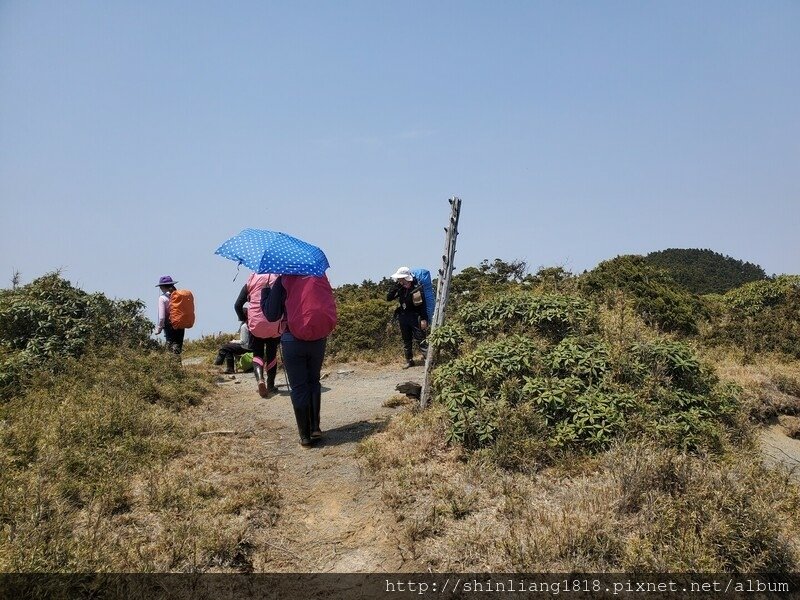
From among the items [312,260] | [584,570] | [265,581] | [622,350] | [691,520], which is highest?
[312,260]

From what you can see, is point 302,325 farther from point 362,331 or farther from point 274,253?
point 362,331

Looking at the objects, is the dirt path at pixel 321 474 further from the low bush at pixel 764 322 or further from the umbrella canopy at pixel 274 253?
the low bush at pixel 764 322

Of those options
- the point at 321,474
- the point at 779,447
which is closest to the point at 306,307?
the point at 321,474

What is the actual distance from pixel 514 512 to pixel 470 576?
31.3 inches

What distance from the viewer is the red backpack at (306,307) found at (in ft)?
20.9

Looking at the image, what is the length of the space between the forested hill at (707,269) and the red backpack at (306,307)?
68.8ft

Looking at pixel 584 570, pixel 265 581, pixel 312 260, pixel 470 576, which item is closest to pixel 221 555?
pixel 265 581

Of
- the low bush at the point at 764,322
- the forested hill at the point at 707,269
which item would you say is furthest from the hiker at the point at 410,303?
the forested hill at the point at 707,269

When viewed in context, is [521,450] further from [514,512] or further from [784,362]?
[784,362]

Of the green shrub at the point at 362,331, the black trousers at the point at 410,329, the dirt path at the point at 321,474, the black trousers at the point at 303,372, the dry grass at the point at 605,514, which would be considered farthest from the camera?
the green shrub at the point at 362,331

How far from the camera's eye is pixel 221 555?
4.17 meters

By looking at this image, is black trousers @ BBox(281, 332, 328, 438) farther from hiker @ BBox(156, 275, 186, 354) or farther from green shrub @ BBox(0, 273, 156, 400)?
hiker @ BBox(156, 275, 186, 354)

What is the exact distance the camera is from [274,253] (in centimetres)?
617

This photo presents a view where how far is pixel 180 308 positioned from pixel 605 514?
9485 millimetres
